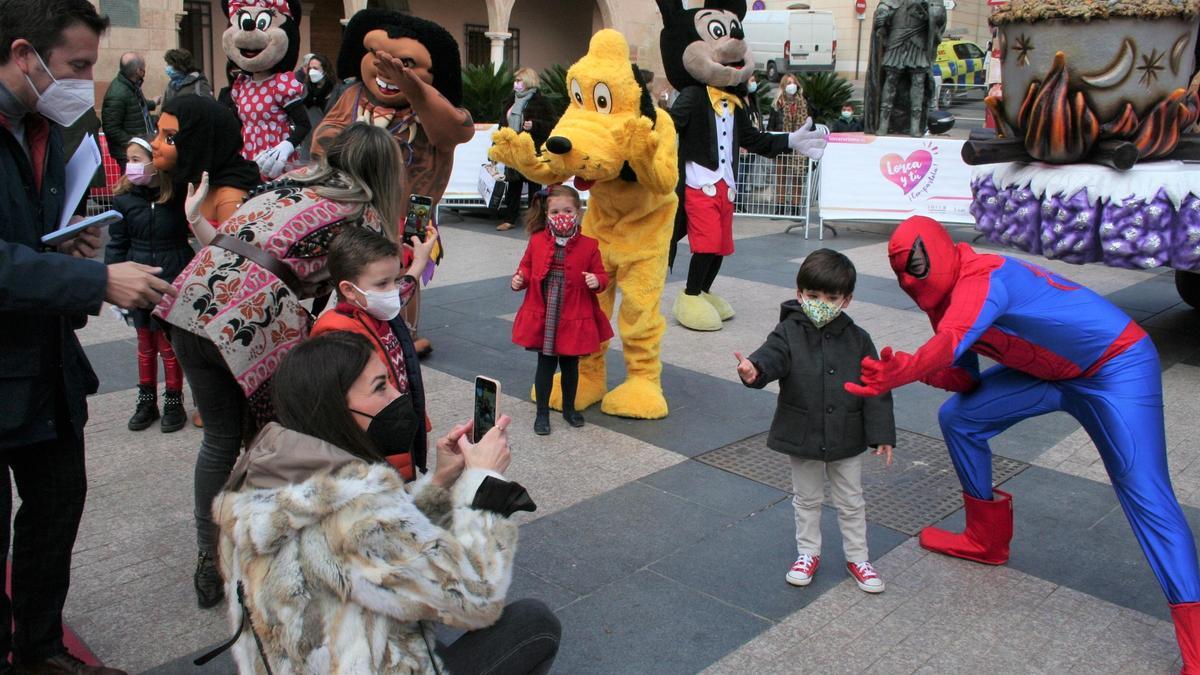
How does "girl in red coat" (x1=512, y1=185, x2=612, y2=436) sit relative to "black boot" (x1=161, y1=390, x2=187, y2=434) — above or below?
above

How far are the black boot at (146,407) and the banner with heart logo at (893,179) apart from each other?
26.7 ft

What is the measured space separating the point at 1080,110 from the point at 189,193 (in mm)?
4950

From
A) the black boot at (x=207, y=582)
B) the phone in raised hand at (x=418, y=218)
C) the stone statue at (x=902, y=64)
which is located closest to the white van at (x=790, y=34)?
the stone statue at (x=902, y=64)

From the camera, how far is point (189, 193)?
14.6 ft

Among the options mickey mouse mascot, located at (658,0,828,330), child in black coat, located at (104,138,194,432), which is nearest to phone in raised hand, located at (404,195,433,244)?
child in black coat, located at (104,138,194,432)

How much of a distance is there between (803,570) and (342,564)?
2.23m

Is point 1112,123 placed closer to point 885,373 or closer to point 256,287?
point 885,373

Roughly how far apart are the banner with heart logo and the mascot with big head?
21.6 ft

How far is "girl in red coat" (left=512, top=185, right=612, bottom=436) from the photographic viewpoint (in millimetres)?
5375

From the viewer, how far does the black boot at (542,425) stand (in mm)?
5488

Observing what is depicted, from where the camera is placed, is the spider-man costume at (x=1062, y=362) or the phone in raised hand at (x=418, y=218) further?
the phone in raised hand at (x=418, y=218)

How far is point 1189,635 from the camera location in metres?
3.30

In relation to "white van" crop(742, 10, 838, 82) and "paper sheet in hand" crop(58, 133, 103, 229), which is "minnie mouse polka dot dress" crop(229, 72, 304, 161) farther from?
Result: "white van" crop(742, 10, 838, 82)

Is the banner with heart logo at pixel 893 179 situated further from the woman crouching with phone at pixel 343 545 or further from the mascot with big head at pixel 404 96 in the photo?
the woman crouching with phone at pixel 343 545
